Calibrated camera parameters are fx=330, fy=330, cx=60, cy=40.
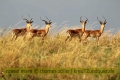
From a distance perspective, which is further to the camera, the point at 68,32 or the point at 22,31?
the point at 22,31

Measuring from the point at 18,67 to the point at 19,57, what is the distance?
0.37 m

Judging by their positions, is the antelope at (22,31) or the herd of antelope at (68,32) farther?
the antelope at (22,31)

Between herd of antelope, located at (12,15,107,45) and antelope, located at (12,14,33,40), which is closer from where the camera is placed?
herd of antelope, located at (12,15,107,45)

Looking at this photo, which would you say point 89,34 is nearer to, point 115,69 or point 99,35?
point 99,35

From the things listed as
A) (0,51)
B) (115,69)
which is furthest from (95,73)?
(0,51)

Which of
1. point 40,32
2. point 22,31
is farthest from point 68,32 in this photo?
point 22,31

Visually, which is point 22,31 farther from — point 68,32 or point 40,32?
point 68,32

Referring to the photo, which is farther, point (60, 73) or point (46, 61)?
point (46, 61)

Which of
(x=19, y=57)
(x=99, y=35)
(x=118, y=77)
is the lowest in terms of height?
(x=118, y=77)

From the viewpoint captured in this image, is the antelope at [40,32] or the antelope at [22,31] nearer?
the antelope at [40,32]

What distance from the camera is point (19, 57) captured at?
855 cm

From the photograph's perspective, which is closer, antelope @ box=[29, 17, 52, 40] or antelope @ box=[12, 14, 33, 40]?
antelope @ box=[29, 17, 52, 40]

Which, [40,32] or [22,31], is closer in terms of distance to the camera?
[40,32]

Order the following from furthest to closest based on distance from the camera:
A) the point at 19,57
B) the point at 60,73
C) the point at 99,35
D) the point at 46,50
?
the point at 99,35
the point at 46,50
the point at 19,57
the point at 60,73
